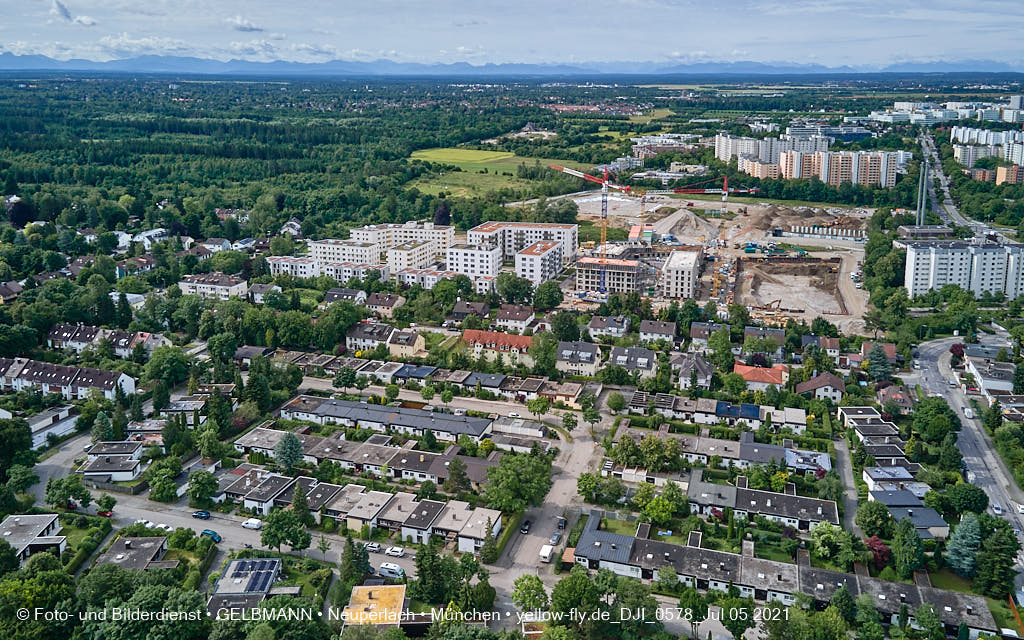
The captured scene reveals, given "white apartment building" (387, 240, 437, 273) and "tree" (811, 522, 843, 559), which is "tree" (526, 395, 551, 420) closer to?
"tree" (811, 522, 843, 559)

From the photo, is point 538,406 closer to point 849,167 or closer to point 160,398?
point 160,398

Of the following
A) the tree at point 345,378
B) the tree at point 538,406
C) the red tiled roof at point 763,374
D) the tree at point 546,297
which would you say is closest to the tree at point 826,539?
the tree at point 538,406

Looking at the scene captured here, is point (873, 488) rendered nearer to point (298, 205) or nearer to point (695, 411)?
point (695, 411)

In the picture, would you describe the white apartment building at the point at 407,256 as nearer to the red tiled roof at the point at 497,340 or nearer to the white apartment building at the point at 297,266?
the white apartment building at the point at 297,266

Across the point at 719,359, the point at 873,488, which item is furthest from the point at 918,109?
the point at 873,488

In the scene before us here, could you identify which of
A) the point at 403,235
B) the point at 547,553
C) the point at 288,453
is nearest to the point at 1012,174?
the point at 403,235

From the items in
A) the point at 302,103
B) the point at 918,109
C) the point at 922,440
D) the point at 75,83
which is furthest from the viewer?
the point at 75,83
